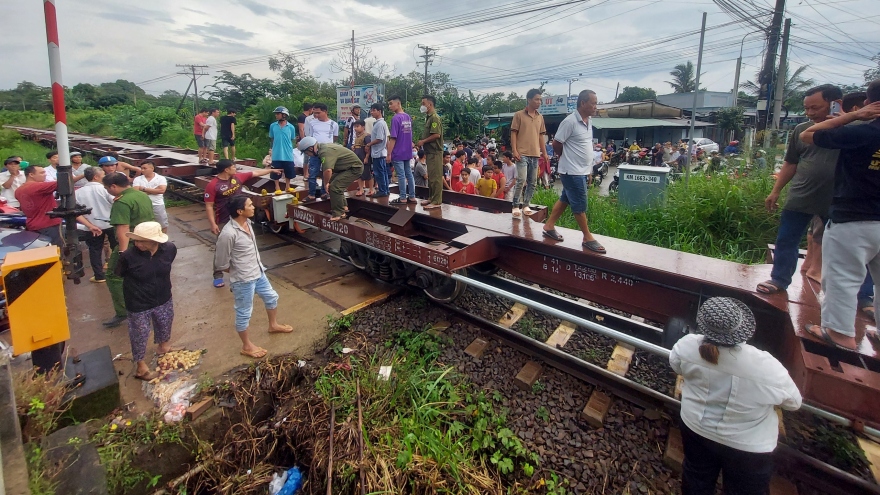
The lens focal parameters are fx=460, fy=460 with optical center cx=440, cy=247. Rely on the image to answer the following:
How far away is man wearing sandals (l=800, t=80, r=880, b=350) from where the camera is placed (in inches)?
100

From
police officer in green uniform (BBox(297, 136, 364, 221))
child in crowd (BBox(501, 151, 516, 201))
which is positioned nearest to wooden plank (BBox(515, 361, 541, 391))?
police officer in green uniform (BBox(297, 136, 364, 221))

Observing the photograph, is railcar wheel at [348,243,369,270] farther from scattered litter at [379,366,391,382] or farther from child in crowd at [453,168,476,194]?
child in crowd at [453,168,476,194]

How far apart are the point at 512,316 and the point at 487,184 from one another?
14.4ft

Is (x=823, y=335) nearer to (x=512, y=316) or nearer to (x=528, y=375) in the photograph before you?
(x=528, y=375)

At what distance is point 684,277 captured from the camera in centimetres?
355

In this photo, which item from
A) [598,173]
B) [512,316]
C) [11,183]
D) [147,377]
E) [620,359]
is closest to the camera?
[147,377]

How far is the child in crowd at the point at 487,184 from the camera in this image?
891 centimetres

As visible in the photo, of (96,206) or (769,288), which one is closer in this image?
(769,288)

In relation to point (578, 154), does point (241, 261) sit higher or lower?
lower

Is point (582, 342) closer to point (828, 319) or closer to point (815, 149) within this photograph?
point (828, 319)

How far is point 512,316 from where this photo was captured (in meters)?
5.00

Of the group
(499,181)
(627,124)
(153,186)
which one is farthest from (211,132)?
(627,124)

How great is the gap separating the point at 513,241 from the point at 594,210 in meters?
3.60

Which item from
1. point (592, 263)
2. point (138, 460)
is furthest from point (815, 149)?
point (138, 460)
